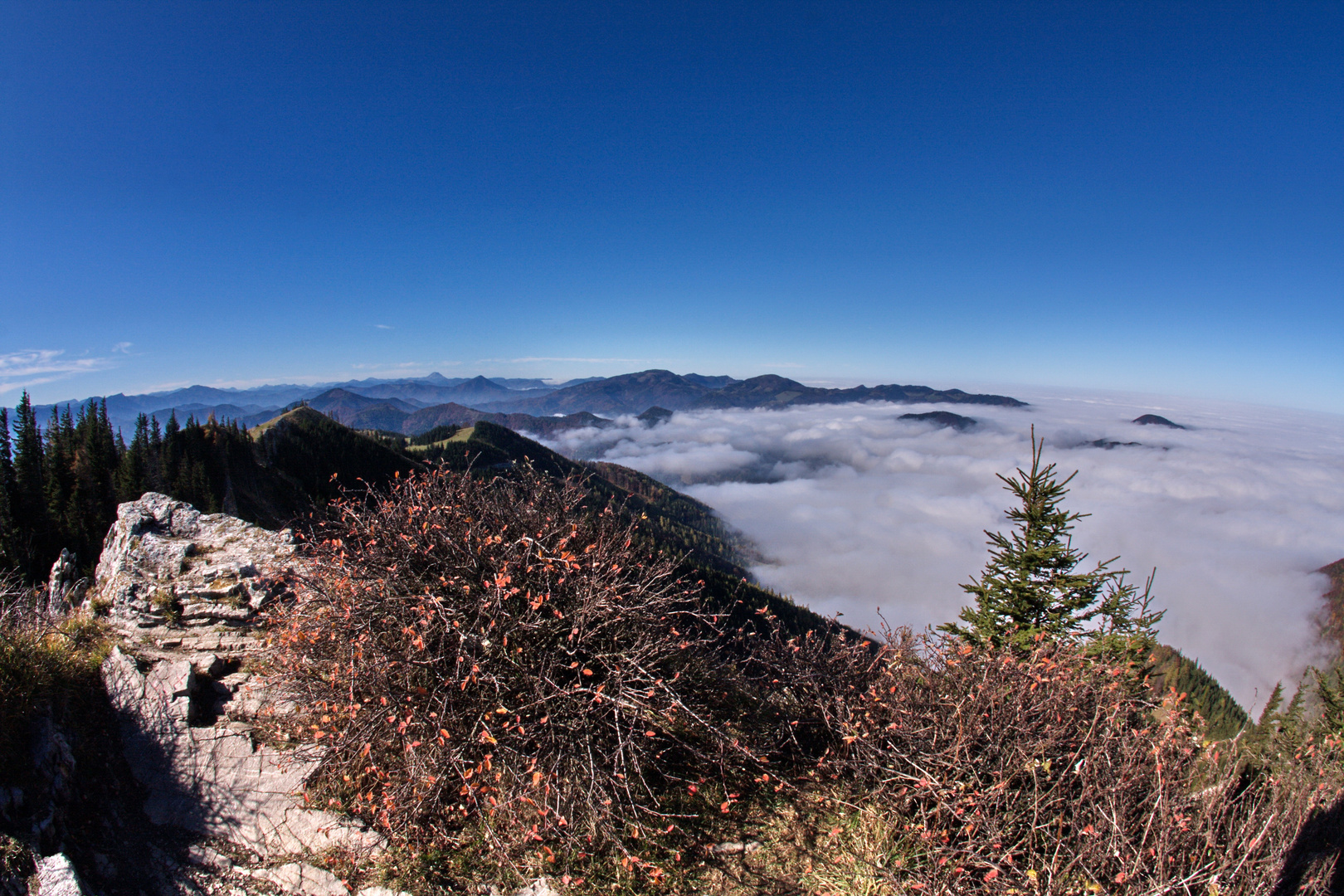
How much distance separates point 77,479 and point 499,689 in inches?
3674

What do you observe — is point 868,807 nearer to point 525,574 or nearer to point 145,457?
point 525,574

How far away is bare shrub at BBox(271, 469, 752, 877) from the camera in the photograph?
463 centimetres

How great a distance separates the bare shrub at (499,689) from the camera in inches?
182

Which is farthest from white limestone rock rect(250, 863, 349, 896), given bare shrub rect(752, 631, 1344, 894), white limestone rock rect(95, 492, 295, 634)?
bare shrub rect(752, 631, 1344, 894)

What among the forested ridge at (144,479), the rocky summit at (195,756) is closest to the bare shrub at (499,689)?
the rocky summit at (195,756)

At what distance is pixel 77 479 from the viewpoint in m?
63.1

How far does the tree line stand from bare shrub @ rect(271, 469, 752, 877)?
68.0 m

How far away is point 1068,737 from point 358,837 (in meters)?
6.73

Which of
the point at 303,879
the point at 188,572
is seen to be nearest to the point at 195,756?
the point at 303,879

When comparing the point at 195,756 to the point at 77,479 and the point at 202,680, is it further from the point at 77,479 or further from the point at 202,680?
the point at 77,479

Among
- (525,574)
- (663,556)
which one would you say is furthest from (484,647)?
(663,556)

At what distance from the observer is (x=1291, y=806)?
389cm

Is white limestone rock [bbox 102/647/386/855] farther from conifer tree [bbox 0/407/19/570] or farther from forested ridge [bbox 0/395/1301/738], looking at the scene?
conifer tree [bbox 0/407/19/570]

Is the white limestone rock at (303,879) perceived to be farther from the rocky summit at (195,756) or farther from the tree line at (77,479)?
the tree line at (77,479)
